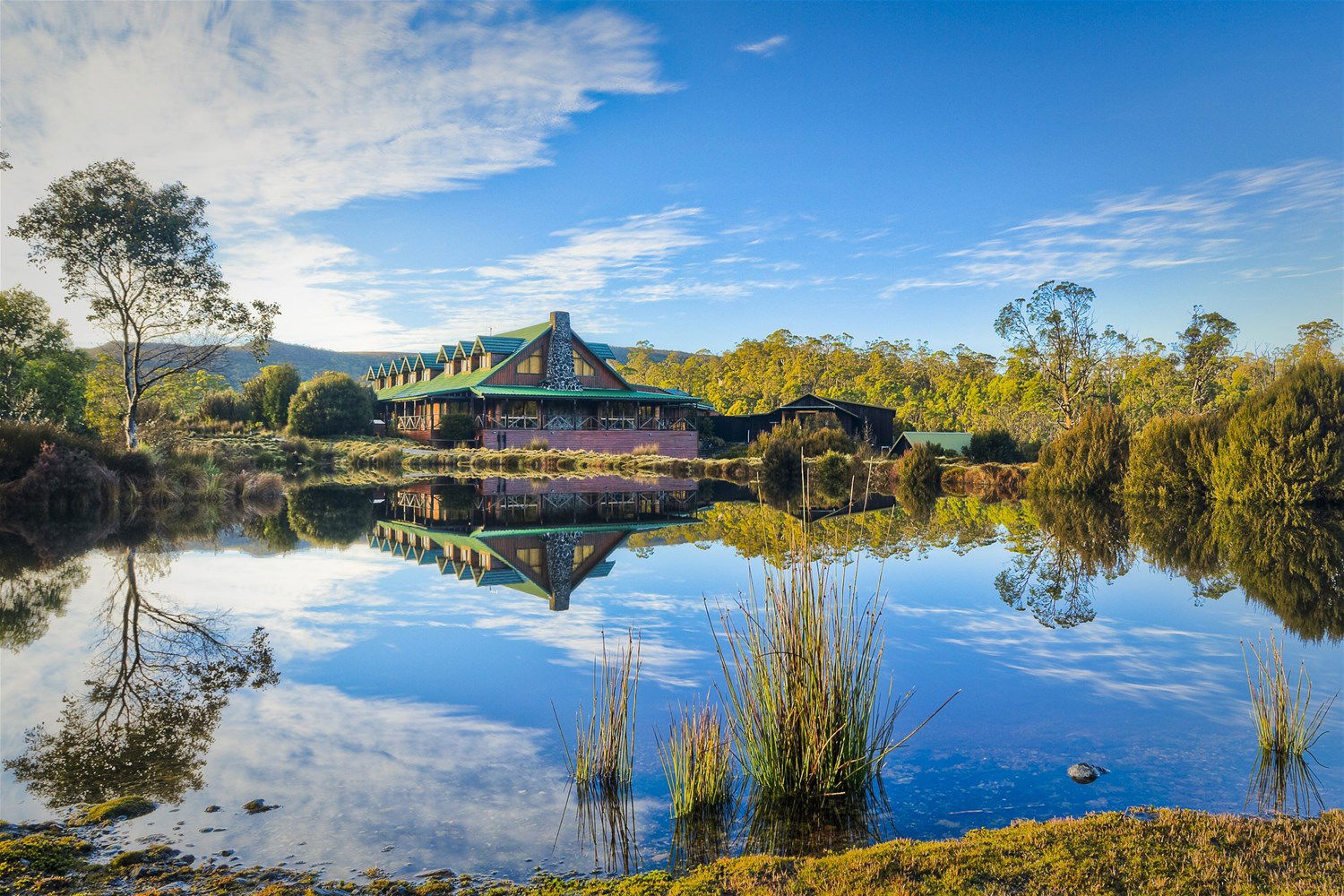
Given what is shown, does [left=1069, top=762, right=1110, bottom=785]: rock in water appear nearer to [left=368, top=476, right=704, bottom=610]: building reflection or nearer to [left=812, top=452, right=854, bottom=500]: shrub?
[left=368, top=476, right=704, bottom=610]: building reflection

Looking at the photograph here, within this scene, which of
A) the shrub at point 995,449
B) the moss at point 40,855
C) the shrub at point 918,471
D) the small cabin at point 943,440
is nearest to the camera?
the moss at point 40,855

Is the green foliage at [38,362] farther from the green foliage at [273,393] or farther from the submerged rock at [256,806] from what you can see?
the submerged rock at [256,806]

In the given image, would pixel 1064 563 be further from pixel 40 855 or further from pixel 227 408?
pixel 227 408

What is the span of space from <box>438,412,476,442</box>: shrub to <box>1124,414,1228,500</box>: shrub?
94.7 feet

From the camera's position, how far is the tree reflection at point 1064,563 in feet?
28.9

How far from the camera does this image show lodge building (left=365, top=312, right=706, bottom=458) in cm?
4019

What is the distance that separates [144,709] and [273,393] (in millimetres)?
43323

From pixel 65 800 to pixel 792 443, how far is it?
85.6 ft

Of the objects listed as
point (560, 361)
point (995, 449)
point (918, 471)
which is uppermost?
point (560, 361)

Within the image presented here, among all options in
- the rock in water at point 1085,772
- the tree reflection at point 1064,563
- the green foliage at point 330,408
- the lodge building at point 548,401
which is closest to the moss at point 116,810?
the rock in water at point 1085,772

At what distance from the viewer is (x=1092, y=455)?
2133cm

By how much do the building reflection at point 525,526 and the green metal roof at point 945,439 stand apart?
12.6 m

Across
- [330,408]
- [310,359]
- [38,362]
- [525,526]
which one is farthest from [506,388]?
[310,359]

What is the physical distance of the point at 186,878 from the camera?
Answer: 317cm
